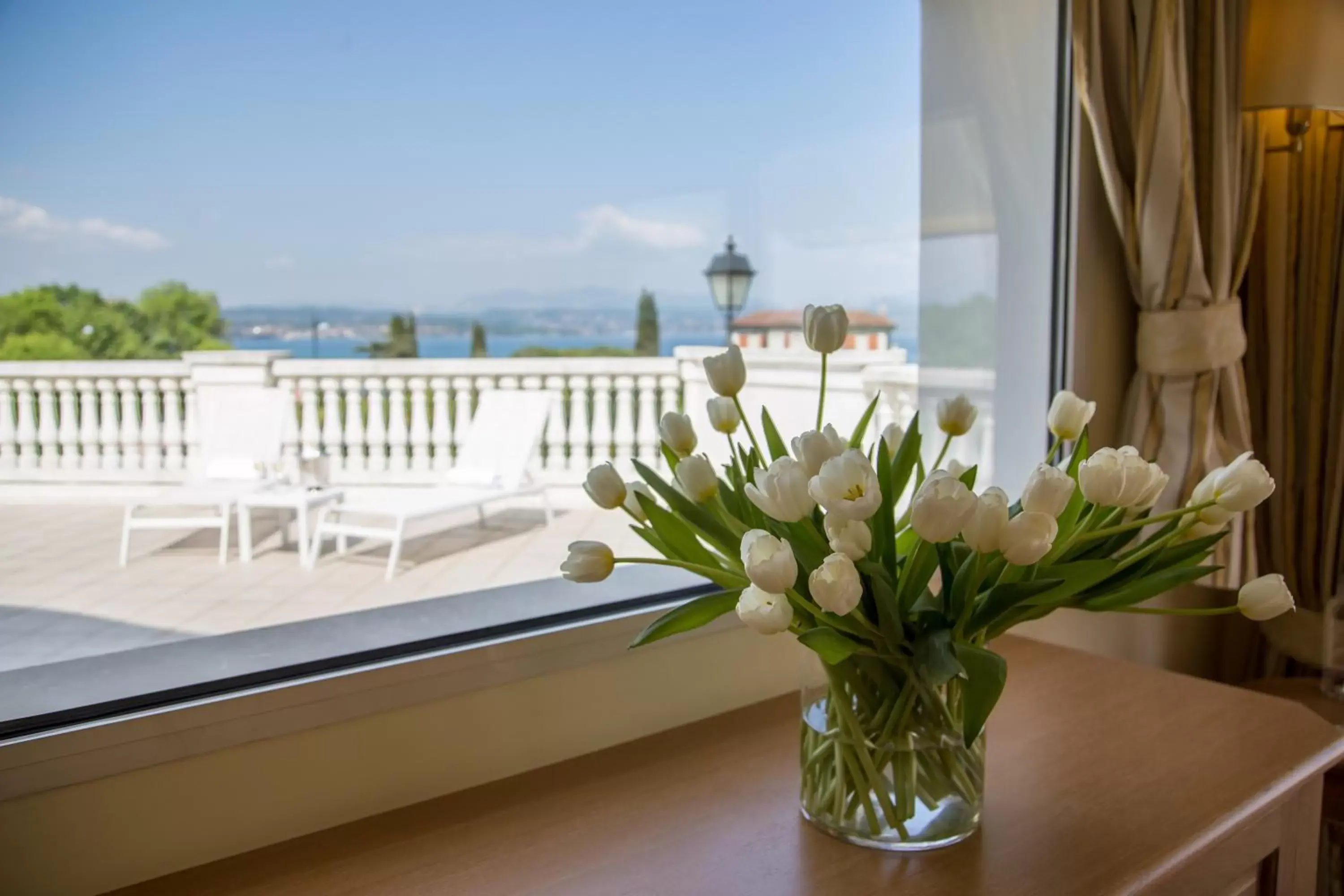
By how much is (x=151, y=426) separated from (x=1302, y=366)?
7.24 ft

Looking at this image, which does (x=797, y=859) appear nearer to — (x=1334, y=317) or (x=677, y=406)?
(x=1334, y=317)

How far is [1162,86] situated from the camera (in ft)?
5.45

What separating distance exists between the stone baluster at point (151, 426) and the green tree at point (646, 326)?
196 centimetres

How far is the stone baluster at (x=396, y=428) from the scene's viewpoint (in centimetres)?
308

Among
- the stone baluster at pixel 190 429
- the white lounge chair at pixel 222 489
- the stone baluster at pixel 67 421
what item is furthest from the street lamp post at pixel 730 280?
the stone baluster at pixel 67 421

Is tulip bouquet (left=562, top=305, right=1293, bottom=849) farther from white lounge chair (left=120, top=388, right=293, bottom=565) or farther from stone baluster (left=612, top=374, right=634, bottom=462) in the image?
stone baluster (left=612, top=374, right=634, bottom=462)

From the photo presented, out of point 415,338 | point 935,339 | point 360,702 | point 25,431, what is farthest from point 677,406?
point 360,702

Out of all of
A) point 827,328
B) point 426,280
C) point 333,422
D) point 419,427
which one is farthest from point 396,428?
point 827,328

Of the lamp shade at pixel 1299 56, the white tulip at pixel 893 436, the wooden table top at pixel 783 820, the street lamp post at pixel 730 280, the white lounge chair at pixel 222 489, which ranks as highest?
the lamp shade at pixel 1299 56

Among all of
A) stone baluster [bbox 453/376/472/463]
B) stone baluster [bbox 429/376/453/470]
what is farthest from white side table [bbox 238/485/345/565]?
stone baluster [bbox 453/376/472/463]

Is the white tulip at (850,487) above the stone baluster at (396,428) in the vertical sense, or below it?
above

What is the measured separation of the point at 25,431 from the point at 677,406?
8.35 feet

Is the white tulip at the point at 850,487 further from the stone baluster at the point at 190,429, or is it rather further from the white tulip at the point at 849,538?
the stone baluster at the point at 190,429

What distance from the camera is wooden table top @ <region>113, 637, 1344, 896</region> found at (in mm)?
874
